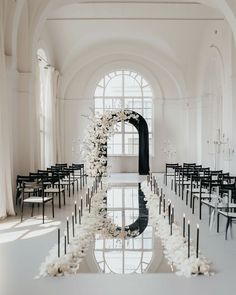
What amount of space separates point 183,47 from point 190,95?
250 cm

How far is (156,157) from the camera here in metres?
21.2

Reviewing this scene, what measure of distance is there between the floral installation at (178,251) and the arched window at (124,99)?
13.1 metres

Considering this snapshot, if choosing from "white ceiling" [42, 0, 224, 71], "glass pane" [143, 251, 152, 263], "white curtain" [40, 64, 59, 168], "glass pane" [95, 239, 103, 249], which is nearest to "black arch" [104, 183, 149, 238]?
"glass pane" [95, 239, 103, 249]

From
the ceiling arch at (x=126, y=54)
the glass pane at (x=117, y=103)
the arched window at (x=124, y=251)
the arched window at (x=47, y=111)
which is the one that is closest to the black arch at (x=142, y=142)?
the glass pane at (x=117, y=103)

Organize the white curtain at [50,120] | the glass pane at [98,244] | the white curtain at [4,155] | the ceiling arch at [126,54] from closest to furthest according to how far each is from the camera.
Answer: the glass pane at [98,244] < the white curtain at [4,155] < the white curtain at [50,120] < the ceiling arch at [126,54]

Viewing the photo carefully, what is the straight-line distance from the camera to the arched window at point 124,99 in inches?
856

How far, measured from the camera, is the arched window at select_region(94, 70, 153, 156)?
71.3 feet

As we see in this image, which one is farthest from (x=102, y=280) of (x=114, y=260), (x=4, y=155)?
(x=4, y=155)

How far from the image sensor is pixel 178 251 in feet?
19.3

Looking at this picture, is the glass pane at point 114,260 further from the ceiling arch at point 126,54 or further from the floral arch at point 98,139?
the ceiling arch at point 126,54

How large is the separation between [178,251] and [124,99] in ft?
53.9

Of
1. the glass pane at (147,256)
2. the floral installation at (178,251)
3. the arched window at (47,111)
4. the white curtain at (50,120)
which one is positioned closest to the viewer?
the floral installation at (178,251)

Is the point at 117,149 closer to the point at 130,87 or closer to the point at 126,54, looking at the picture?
the point at 130,87
